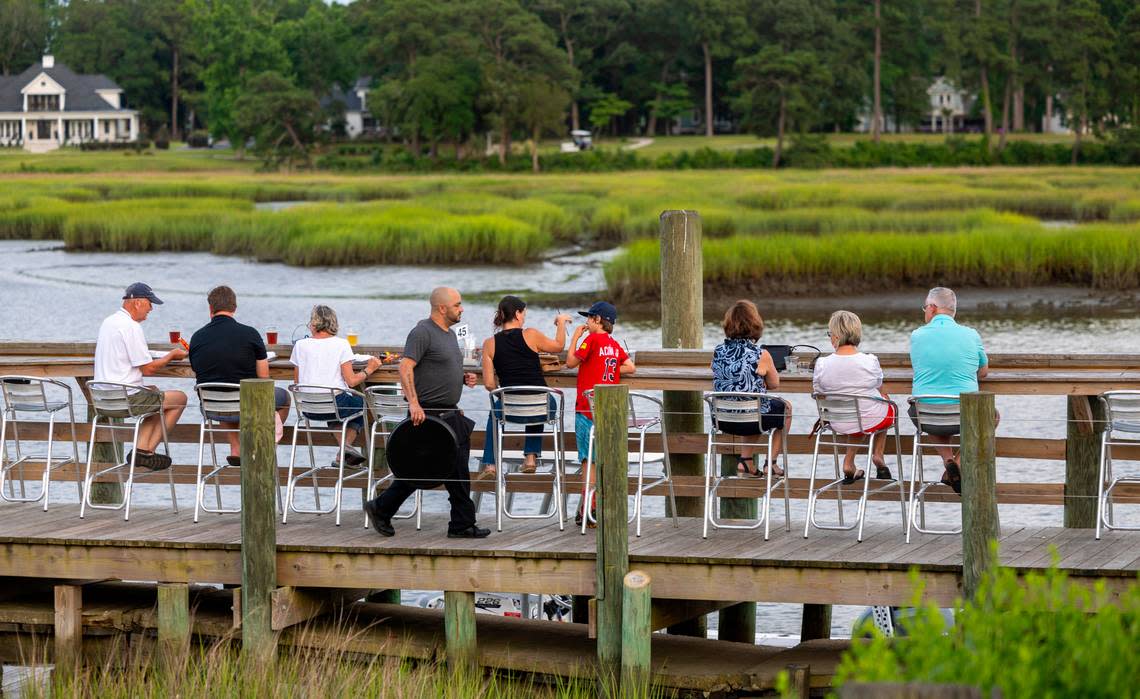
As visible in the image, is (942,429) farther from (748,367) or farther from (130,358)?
(130,358)

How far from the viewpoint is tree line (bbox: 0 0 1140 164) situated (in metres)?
84.4

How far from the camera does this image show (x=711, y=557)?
842cm

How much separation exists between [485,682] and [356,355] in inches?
95.0

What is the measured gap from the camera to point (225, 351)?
9.67m

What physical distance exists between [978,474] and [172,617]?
448cm

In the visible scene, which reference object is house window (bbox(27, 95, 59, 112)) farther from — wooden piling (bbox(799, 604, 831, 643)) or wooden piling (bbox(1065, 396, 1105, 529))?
wooden piling (bbox(1065, 396, 1105, 529))

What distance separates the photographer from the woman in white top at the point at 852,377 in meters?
8.96

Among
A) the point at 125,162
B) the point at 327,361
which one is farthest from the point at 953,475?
the point at 125,162

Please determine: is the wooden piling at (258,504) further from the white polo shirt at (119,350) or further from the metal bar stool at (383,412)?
the white polo shirt at (119,350)

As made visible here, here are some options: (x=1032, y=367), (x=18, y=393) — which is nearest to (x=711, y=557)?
(x=1032, y=367)

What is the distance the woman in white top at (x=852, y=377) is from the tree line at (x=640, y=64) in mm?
73625

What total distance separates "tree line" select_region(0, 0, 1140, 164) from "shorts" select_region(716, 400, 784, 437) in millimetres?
73664

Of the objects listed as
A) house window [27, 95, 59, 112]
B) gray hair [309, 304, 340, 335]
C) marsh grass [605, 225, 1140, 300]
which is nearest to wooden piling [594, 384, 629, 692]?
gray hair [309, 304, 340, 335]

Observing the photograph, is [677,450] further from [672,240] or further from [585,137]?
[585,137]
